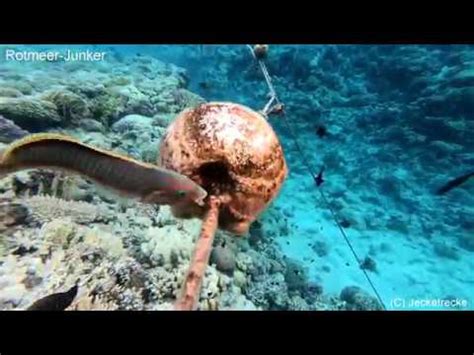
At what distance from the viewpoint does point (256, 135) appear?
1587mm

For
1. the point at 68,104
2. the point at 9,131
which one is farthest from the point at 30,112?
the point at 68,104

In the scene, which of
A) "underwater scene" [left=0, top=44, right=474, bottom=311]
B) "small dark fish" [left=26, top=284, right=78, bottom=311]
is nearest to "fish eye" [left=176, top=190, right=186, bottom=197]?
"underwater scene" [left=0, top=44, right=474, bottom=311]

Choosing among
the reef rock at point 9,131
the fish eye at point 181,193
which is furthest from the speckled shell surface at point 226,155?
the reef rock at point 9,131

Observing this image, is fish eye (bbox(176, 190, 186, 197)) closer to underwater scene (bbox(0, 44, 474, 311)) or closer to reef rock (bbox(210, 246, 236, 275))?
underwater scene (bbox(0, 44, 474, 311))

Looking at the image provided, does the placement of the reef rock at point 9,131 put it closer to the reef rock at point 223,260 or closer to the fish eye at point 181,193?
the reef rock at point 223,260

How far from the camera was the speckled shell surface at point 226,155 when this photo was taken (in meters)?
1.54

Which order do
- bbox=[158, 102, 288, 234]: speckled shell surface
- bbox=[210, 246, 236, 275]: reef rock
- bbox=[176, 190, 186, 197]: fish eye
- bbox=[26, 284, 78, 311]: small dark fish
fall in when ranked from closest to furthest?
bbox=[176, 190, 186, 197]: fish eye, bbox=[158, 102, 288, 234]: speckled shell surface, bbox=[26, 284, 78, 311]: small dark fish, bbox=[210, 246, 236, 275]: reef rock

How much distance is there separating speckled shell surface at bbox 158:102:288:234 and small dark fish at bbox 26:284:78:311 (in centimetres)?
190

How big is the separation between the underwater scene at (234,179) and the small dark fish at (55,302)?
0.01 meters

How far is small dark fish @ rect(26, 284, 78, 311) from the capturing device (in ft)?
9.80

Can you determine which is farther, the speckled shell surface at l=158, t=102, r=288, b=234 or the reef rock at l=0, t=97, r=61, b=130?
the reef rock at l=0, t=97, r=61, b=130
